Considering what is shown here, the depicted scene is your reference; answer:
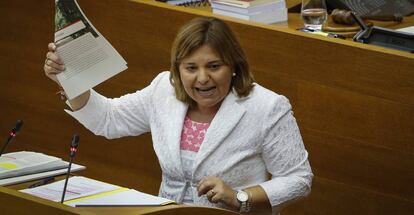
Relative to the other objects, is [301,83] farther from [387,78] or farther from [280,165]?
[280,165]

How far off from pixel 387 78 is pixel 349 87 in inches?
6.9

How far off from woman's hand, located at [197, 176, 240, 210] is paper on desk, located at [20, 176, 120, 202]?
0.33m

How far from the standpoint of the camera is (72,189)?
3783 millimetres

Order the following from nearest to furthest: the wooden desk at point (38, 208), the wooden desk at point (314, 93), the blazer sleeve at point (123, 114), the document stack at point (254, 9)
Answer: the wooden desk at point (38, 208)
the blazer sleeve at point (123, 114)
the wooden desk at point (314, 93)
the document stack at point (254, 9)

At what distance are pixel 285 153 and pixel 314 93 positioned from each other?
31.2 inches

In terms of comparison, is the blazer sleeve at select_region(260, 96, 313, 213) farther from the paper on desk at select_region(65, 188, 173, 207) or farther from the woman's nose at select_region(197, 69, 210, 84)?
the paper on desk at select_region(65, 188, 173, 207)

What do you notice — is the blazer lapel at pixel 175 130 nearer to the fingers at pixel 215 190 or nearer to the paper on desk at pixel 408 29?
the fingers at pixel 215 190

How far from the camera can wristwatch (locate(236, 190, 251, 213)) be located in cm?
372

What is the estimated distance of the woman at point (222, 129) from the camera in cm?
381

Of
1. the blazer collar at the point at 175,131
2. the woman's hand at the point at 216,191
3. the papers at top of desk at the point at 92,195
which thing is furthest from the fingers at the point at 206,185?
the blazer collar at the point at 175,131

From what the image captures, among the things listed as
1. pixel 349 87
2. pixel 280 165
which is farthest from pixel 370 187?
pixel 280 165

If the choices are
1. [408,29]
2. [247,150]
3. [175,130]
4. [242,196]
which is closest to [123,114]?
[175,130]

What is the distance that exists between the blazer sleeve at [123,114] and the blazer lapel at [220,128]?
10.2 inches

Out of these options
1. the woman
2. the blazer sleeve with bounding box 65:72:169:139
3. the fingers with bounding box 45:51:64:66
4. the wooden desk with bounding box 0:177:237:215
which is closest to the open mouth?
the woman
